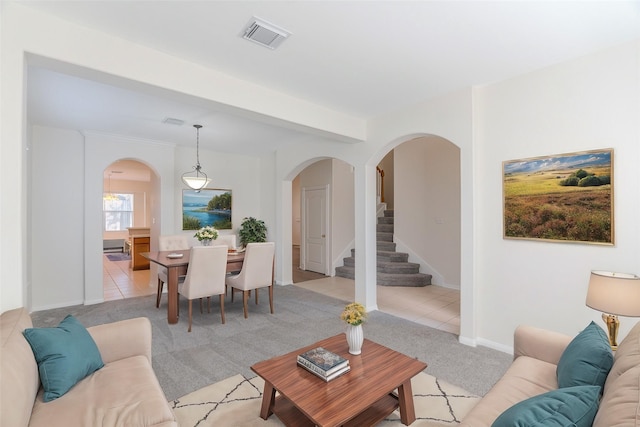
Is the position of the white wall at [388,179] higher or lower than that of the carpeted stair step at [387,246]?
higher

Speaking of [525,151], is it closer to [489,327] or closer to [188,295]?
[489,327]

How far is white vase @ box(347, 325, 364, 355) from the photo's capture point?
2160 mm

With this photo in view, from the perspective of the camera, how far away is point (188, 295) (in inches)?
151

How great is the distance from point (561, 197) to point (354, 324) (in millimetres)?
2216

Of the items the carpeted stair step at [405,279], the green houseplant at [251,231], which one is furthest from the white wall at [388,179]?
the green houseplant at [251,231]

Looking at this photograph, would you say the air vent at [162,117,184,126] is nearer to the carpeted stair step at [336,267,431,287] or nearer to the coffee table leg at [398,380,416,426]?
the coffee table leg at [398,380,416,426]

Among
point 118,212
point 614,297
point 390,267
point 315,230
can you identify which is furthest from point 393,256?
point 118,212

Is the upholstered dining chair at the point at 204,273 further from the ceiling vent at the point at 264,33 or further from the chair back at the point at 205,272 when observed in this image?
the ceiling vent at the point at 264,33

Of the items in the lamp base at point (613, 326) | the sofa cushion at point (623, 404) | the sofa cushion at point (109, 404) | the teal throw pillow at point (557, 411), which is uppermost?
the sofa cushion at point (623, 404)

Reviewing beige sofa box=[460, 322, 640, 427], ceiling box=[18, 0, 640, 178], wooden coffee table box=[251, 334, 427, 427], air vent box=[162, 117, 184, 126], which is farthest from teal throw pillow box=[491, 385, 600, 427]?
air vent box=[162, 117, 184, 126]

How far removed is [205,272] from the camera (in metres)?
3.91

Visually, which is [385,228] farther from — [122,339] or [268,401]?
[122,339]

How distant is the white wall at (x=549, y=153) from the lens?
8.20ft

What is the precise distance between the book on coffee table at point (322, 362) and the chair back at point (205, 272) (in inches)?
86.9
